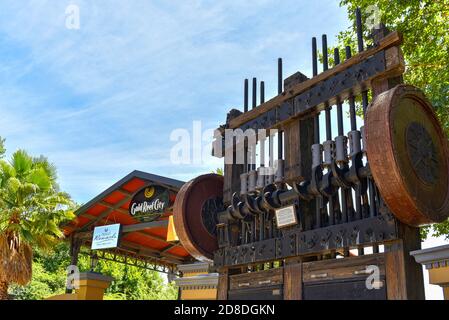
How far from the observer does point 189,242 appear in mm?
4699

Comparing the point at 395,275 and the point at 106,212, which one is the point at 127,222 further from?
the point at 395,275

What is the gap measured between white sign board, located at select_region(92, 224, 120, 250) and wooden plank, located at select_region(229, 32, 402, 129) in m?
9.28

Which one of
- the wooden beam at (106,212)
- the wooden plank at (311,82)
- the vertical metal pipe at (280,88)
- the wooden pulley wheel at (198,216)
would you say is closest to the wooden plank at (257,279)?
the wooden pulley wheel at (198,216)

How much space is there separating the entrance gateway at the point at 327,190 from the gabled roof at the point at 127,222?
26.0 feet

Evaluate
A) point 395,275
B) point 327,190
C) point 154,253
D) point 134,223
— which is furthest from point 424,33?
point 154,253

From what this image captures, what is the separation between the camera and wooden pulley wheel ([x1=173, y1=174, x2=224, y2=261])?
Result: 4.71 meters

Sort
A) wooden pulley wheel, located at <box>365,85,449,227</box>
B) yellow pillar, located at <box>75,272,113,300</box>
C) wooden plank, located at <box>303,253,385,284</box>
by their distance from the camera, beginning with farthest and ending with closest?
1. yellow pillar, located at <box>75,272,113,300</box>
2. wooden plank, located at <box>303,253,385,284</box>
3. wooden pulley wheel, located at <box>365,85,449,227</box>

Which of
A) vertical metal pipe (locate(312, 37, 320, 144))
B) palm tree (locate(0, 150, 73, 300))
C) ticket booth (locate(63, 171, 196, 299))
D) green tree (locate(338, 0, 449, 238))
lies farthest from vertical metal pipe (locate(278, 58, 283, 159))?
palm tree (locate(0, 150, 73, 300))

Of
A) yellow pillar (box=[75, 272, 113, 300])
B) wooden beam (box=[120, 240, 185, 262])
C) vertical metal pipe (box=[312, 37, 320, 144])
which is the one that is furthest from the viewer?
wooden beam (box=[120, 240, 185, 262])

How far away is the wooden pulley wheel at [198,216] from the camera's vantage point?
4.71 metres

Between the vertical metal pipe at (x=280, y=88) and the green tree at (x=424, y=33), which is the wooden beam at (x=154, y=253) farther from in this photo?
the vertical metal pipe at (x=280, y=88)

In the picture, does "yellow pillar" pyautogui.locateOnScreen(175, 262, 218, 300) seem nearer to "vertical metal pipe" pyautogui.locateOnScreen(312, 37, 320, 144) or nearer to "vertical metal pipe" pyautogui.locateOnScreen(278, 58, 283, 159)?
"vertical metal pipe" pyautogui.locateOnScreen(278, 58, 283, 159)

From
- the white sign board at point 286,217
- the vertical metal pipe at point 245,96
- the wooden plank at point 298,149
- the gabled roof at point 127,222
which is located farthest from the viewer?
the gabled roof at point 127,222
